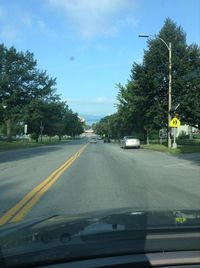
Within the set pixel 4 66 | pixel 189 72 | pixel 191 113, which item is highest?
pixel 4 66

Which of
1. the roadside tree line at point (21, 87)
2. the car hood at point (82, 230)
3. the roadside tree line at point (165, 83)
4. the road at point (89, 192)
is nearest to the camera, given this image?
the car hood at point (82, 230)

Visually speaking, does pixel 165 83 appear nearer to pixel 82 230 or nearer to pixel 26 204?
pixel 26 204

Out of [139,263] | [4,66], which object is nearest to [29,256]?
[139,263]

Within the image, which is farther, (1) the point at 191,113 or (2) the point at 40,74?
(2) the point at 40,74

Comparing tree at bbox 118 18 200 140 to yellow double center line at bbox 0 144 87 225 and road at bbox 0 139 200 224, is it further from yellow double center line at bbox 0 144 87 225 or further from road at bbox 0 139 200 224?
yellow double center line at bbox 0 144 87 225

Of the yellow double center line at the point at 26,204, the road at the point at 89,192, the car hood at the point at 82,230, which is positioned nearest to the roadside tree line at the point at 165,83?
the road at the point at 89,192

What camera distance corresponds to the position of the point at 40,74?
80.3m

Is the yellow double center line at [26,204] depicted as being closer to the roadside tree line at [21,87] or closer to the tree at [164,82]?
the tree at [164,82]

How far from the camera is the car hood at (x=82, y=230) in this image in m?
3.05

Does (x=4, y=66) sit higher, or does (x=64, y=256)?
(x=4, y=66)

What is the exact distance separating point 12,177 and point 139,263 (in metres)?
15.5

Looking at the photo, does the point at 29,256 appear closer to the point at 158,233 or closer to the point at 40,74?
the point at 158,233

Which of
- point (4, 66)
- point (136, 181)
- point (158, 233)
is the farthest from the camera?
point (4, 66)

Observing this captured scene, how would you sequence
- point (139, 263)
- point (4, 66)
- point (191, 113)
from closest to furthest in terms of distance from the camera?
point (139, 263)
point (191, 113)
point (4, 66)
